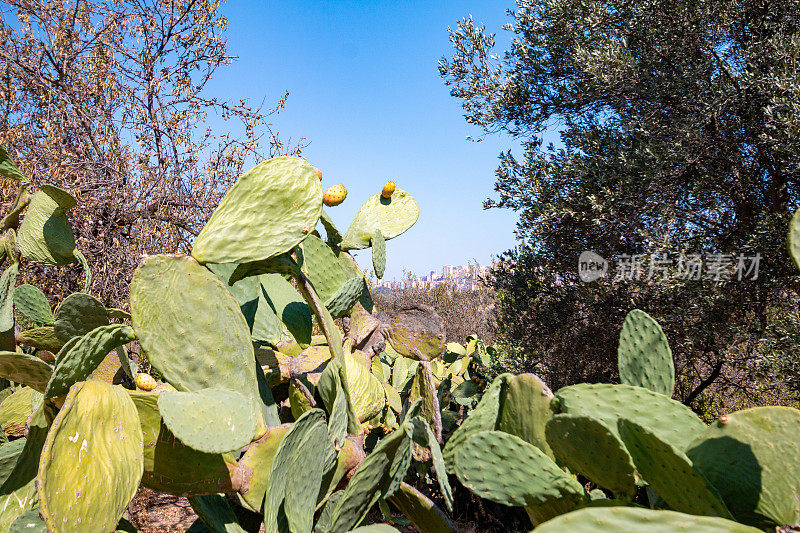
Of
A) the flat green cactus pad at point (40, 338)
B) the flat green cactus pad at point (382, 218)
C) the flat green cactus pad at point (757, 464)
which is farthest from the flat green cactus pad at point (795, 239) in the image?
the flat green cactus pad at point (40, 338)

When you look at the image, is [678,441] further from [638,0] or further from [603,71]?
[638,0]

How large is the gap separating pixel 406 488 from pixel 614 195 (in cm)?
396

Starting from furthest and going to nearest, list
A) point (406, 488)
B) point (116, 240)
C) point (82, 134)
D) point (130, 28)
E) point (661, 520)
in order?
point (130, 28) < point (82, 134) < point (116, 240) < point (406, 488) < point (661, 520)

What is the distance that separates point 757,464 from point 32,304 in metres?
1.98

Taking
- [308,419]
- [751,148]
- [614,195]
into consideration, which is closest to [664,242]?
A: [614,195]

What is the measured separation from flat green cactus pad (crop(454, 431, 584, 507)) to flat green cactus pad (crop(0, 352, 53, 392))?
31.8 inches

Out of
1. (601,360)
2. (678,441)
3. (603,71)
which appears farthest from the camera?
(601,360)

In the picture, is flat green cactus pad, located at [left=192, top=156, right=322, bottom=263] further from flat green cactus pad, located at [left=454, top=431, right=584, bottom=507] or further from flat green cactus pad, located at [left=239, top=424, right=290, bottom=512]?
flat green cactus pad, located at [left=454, top=431, right=584, bottom=507]

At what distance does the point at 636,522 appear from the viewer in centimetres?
48

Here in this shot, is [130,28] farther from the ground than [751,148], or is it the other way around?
[130,28]

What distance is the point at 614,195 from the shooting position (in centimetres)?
431
